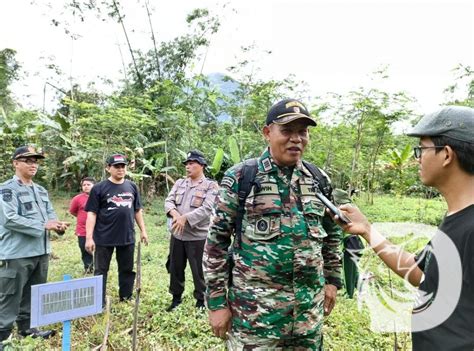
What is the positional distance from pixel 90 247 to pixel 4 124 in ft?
21.1

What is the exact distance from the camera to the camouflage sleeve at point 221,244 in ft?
6.13

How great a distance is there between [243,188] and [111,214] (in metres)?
2.81

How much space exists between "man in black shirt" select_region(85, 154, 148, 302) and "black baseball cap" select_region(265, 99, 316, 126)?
2840 mm

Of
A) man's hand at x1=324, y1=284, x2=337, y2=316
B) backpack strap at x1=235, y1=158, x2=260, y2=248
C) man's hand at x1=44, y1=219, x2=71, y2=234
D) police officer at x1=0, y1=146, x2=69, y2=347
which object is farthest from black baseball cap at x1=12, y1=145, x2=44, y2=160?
man's hand at x1=324, y1=284, x2=337, y2=316

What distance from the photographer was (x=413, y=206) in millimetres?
10531

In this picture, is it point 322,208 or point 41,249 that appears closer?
point 322,208

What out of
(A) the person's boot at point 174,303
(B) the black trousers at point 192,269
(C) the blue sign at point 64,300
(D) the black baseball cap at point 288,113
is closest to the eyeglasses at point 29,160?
(B) the black trousers at point 192,269

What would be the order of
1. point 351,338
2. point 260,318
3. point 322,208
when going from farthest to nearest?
point 351,338 → point 322,208 → point 260,318

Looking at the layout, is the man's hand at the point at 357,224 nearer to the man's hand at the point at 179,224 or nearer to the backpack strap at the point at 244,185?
the backpack strap at the point at 244,185

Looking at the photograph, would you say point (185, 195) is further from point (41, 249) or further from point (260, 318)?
point (260, 318)

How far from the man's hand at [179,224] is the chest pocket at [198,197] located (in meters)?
0.22

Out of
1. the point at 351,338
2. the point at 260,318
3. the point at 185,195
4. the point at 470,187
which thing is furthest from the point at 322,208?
the point at 185,195

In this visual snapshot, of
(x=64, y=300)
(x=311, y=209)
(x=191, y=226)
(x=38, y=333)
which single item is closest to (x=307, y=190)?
(x=311, y=209)

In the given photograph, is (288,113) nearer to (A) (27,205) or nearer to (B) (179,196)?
(B) (179,196)
